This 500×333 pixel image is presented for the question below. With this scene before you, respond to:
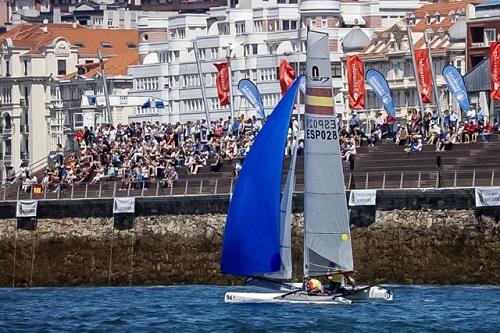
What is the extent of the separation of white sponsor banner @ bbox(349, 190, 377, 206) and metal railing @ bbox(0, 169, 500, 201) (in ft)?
2.99

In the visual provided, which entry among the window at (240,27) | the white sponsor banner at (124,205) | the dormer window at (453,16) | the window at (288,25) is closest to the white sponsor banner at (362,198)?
the white sponsor banner at (124,205)

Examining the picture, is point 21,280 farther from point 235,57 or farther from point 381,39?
point 235,57

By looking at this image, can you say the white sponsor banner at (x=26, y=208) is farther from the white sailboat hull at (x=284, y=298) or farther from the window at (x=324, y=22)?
the window at (x=324, y=22)

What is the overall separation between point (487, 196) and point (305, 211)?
11162 mm

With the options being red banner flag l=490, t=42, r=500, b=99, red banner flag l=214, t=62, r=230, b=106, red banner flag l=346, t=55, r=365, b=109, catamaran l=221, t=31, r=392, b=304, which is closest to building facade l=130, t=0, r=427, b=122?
red banner flag l=214, t=62, r=230, b=106

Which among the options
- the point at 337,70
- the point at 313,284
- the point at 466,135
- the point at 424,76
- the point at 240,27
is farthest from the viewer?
the point at 240,27

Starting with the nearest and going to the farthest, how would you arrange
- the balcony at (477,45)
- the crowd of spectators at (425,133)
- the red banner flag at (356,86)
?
the crowd of spectators at (425,133) < the red banner flag at (356,86) < the balcony at (477,45)

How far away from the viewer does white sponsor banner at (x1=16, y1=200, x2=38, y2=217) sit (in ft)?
288

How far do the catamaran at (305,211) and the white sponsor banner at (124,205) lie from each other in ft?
57.7

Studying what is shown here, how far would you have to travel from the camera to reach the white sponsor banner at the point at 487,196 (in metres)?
74.4

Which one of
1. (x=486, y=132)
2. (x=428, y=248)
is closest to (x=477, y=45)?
(x=486, y=132)

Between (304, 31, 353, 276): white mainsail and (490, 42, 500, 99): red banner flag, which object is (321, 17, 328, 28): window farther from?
(304, 31, 353, 276): white mainsail

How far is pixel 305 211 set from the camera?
214ft

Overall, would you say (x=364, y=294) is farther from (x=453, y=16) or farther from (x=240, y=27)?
(x=240, y=27)
